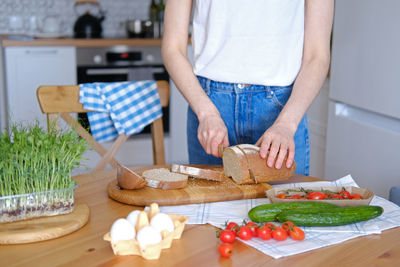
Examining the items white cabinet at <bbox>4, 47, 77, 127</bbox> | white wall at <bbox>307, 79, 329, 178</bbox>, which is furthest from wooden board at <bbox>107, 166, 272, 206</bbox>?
white cabinet at <bbox>4, 47, 77, 127</bbox>

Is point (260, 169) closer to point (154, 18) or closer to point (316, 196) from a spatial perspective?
point (316, 196)

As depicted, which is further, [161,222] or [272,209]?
[272,209]

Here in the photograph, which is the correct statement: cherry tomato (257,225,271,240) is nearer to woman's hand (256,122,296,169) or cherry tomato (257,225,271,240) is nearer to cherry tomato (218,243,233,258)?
cherry tomato (218,243,233,258)

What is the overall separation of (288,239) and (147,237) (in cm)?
30

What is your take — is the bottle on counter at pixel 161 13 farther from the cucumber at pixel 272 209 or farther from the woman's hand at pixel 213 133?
the cucumber at pixel 272 209

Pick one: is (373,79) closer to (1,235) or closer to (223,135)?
(223,135)

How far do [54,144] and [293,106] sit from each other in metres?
0.67

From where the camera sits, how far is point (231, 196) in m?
1.32

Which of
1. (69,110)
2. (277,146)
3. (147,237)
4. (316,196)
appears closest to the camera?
(147,237)

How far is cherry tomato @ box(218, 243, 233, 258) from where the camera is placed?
3.17 feet

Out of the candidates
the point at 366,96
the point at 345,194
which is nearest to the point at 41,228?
the point at 345,194

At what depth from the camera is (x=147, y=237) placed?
94 centimetres

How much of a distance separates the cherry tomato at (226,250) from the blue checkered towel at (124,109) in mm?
1137

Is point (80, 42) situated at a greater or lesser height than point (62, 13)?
lesser
